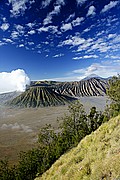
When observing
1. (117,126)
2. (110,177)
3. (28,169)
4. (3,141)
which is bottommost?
(3,141)

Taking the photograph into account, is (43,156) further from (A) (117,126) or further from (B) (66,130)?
(A) (117,126)

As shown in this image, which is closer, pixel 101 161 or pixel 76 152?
pixel 101 161

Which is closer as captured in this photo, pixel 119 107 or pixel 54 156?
pixel 54 156

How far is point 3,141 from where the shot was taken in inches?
4742

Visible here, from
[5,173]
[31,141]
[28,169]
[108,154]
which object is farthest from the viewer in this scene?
[31,141]

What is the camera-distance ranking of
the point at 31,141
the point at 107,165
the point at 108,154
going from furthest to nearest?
the point at 31,141
the point at 108,154
the point at 107,165

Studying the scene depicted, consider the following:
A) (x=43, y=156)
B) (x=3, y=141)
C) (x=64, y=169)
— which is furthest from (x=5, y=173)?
(x=3, y=141)

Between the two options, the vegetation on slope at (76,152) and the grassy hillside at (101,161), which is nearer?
the grassy hillside at (101,161)

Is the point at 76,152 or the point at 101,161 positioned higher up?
the point at 101,161

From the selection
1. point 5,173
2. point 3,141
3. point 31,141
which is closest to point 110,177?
point 5,173

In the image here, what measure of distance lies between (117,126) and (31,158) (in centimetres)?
3576

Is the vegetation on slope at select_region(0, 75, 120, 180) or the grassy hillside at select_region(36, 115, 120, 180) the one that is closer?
the grassy hillside at select_region(36, 115, 120, 180)

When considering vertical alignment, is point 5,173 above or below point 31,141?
above

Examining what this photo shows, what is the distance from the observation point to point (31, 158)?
201 feet
